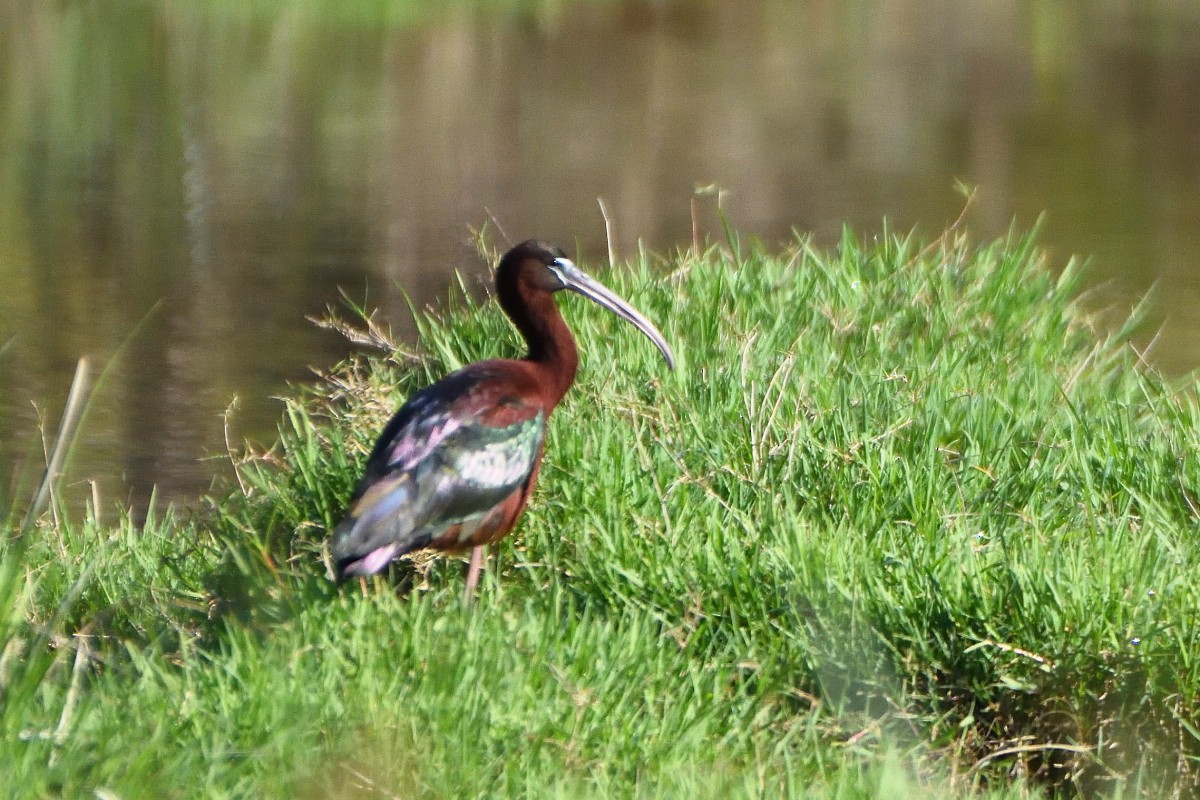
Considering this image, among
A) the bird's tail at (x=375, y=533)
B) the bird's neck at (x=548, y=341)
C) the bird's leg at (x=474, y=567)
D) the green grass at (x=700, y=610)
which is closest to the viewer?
the green grass at (x=700, y=610)

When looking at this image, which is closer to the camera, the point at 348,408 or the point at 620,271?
the point at 348,408

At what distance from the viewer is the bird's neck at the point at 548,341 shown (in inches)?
184

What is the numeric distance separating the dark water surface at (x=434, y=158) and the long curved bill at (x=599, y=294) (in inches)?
47.5

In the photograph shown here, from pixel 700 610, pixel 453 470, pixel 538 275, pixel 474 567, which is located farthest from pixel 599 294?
pixel 700 610

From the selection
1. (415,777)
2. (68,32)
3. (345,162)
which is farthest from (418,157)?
(415,777)

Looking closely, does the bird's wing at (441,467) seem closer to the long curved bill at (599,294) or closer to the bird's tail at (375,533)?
the bird's tail at (375,533)

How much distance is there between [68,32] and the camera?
16703mm

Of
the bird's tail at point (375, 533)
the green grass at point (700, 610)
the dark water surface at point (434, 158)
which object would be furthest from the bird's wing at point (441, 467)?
the dark water surface at point (434, 158)

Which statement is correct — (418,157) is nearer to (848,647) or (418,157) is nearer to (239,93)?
(239,93)

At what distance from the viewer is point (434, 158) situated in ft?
40.6

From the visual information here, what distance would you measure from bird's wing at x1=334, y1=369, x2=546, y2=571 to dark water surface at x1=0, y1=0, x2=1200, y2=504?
1.06 m

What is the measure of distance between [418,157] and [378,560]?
8.80m

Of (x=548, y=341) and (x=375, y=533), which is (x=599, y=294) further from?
(x=375, y=533)

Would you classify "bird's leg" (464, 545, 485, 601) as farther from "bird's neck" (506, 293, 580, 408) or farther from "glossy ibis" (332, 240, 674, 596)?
"bird's neck" (506, 293, 580, 408)
